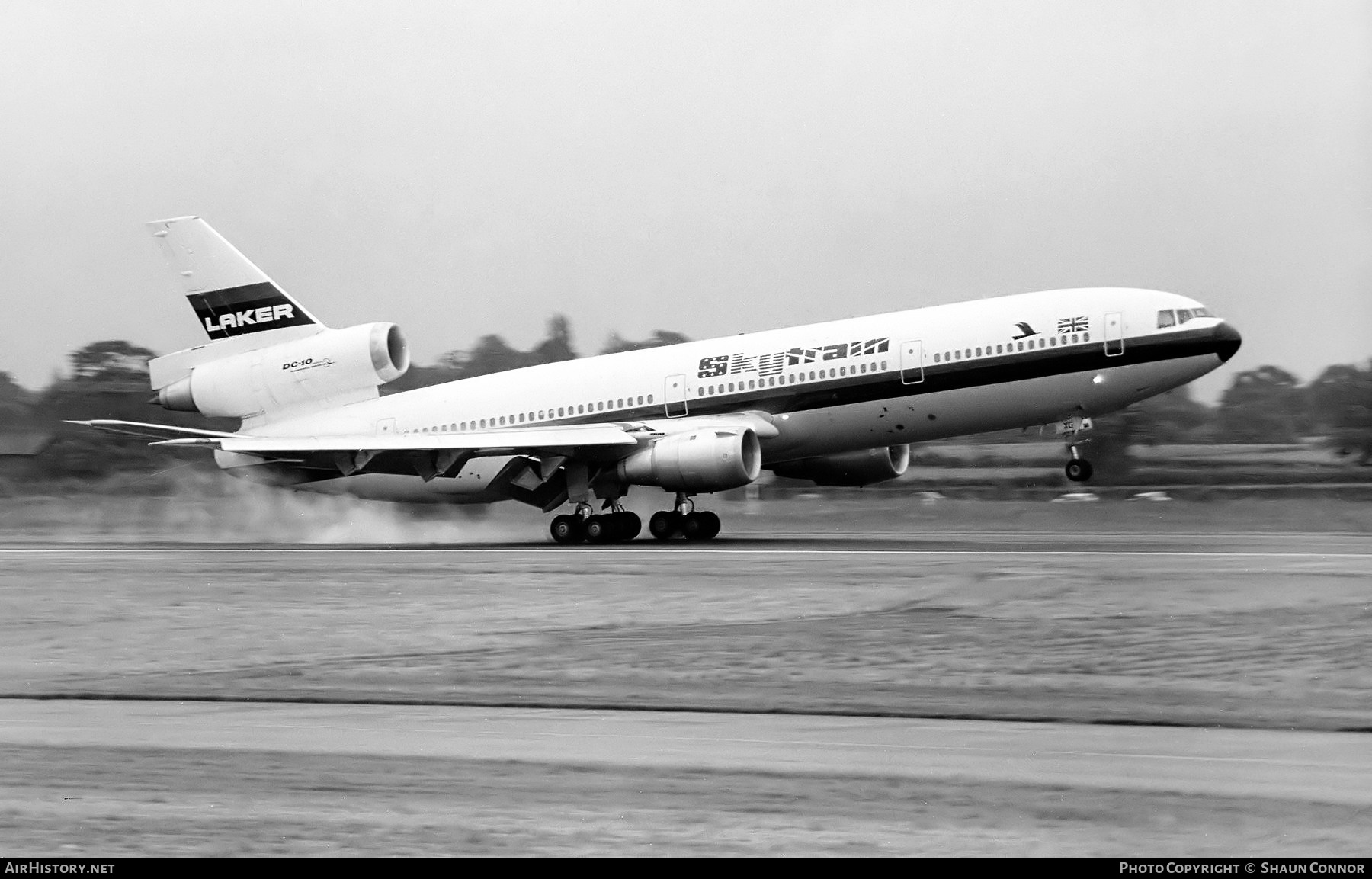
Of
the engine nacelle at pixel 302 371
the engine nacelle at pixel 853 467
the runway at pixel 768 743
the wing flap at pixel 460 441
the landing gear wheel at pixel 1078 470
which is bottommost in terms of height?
the runway at pixel 768 743

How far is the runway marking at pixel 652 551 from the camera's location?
21688 mm

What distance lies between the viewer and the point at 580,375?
32594 mm

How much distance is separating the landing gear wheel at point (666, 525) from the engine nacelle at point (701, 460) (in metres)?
1.27

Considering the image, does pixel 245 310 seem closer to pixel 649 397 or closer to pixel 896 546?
pixel 649 397

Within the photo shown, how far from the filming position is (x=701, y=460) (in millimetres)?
28547

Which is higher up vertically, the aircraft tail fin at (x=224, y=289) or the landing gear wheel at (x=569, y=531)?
the aircraft tail fin at (x=224, y=289)

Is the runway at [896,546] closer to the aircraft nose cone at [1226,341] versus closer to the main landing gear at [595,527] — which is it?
the main landing gear at [595,527]

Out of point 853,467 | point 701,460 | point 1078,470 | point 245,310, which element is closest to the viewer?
point 1078,470

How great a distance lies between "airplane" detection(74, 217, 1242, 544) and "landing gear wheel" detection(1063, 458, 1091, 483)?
1.6 inches

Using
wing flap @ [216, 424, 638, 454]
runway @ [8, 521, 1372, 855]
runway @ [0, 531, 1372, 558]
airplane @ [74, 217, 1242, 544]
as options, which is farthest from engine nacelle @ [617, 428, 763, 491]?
runway @ [8, 521, 1372, 855]

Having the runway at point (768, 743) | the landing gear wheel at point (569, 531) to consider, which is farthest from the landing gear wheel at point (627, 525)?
the runway at point (768, 743)

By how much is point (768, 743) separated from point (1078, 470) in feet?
64.2

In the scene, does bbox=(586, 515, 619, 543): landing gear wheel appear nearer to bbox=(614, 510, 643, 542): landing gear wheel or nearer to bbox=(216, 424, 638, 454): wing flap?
bbox=(614, 510, 643, 542): landing gear wheel

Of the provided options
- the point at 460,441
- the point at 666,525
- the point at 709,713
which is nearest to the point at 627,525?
the point at 666,525
